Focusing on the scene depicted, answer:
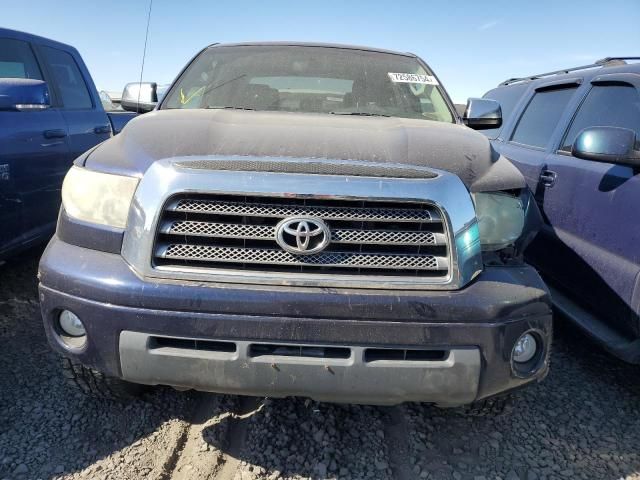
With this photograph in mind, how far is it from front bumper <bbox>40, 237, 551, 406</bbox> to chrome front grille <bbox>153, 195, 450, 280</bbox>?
0.32 ft

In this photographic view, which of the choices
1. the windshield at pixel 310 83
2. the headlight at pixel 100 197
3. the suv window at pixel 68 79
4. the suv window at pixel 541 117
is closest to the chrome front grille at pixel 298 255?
the headlight at pixel 100 197

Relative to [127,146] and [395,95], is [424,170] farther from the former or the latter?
[395,95]

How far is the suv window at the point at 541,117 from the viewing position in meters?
4.19

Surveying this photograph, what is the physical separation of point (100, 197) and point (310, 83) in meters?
1.76

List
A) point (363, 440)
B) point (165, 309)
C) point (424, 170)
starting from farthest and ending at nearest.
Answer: point (363, 440)
point (424, 170)
point (165, 309)

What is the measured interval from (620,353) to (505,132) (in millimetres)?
2997

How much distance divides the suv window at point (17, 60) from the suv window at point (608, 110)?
4255mm

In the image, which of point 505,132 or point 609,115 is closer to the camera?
point 609,115

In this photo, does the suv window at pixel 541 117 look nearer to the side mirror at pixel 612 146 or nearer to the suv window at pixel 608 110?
the suv window at pixel 608 110

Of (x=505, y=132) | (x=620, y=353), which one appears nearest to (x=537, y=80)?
(x=505, y=132)

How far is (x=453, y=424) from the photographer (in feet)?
8.54

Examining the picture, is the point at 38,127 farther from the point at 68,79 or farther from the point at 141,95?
the point at 68,79

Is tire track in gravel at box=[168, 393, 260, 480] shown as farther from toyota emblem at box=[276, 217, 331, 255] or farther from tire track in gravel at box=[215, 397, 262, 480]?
toyota emblem at box=[276, 217, 331, 255]

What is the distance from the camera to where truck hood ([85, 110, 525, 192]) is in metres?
2.07
